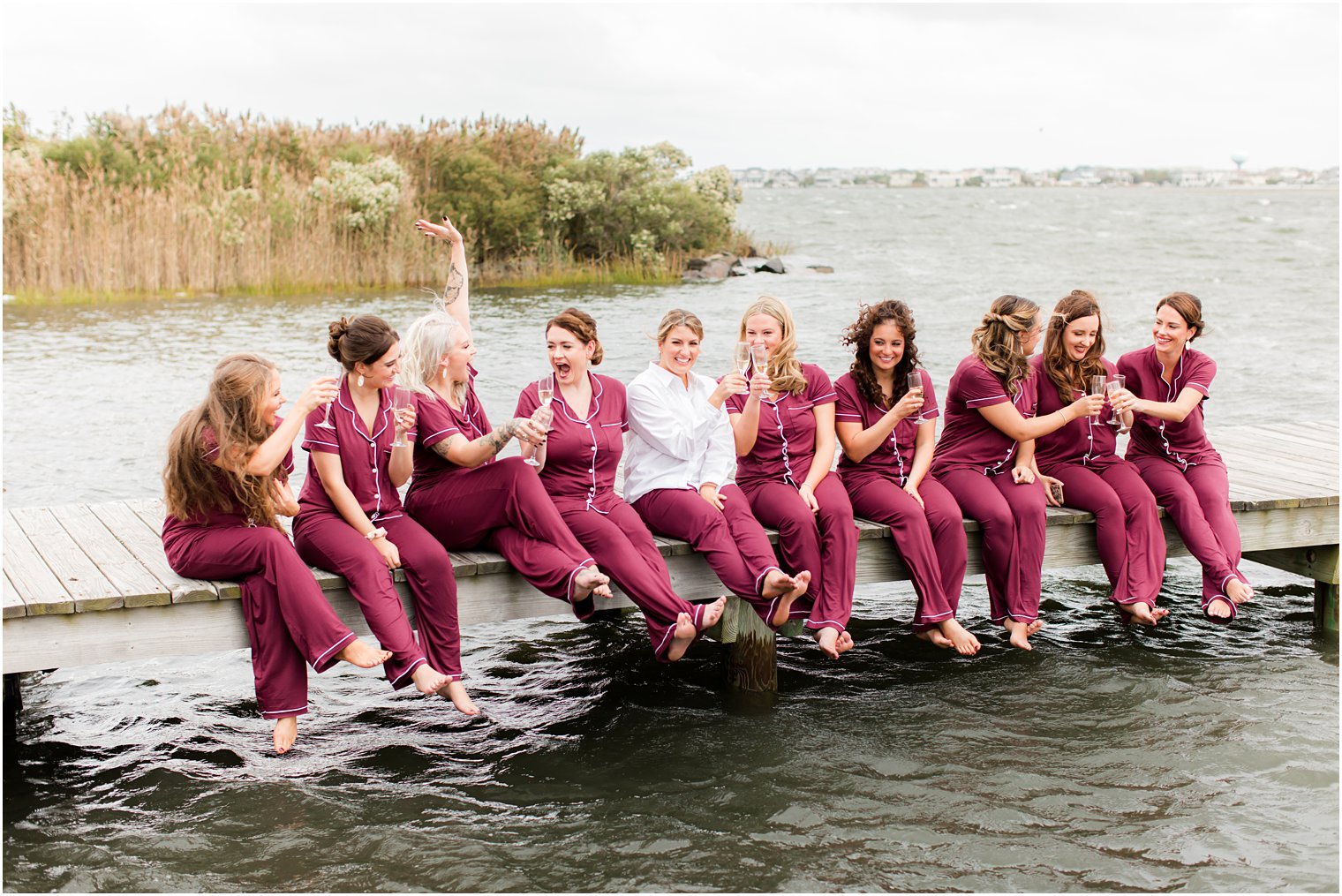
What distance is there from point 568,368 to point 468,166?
1964cm

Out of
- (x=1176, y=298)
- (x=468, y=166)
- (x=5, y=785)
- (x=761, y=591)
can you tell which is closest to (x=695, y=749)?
(x=761, y=591)

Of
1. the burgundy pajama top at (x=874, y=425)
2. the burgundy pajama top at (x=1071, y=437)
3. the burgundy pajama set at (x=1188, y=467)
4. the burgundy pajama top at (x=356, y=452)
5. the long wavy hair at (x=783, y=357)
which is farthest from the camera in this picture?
the burgundy pajama top at (x=1071, y=437)

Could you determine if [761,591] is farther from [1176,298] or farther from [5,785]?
[5,785]

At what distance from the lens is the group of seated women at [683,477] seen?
500cm

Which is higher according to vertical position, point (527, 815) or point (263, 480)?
point (263, 480)

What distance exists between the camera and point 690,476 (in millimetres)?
5875

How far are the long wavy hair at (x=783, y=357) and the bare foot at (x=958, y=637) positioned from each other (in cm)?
128

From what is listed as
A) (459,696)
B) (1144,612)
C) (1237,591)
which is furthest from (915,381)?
(459,696)

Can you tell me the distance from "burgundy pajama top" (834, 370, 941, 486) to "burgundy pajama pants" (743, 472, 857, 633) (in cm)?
44

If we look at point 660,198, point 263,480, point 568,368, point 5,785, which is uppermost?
point 660,198

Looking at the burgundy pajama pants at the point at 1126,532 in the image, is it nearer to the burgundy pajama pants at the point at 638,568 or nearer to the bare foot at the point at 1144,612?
the bare foot at the point at 1144,612

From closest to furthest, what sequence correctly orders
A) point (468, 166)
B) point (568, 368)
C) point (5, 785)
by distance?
point (5, 785) < point (568, 368) < point (468, 166)

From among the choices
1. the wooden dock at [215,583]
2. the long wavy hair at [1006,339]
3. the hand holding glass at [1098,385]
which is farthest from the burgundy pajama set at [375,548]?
the hand holding glass at [1098,385]

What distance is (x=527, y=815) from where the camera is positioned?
490 centimetres
